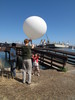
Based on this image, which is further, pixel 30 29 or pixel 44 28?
pixel 44 28

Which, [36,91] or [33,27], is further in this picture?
[33,27]

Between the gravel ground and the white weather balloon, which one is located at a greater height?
the white weather balloon

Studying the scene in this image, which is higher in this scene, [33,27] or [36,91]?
[33,27]

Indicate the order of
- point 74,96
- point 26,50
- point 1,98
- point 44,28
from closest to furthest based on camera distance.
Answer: point 1,98
point 74,96
point 26,50
point 44,28

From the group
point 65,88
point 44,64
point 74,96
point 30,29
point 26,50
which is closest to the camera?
point 74,96

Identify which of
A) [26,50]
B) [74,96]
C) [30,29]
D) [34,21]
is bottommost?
[74,96]

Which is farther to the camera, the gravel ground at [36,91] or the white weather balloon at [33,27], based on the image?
the white weather balloon at [33,27]

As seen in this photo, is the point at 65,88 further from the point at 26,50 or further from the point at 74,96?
the point at 26,50

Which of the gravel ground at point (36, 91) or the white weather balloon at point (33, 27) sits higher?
the white weather balloon at point (33, 27)

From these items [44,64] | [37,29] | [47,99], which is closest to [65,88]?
[47,99]

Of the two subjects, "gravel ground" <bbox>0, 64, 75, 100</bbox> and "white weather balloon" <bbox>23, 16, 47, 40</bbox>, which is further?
"white weather balloon" <bbox>23, 16, 47, 40</bbox>

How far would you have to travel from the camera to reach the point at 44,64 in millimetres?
8703

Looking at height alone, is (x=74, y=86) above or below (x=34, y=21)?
below

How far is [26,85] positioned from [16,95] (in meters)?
0.83
